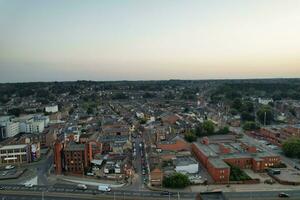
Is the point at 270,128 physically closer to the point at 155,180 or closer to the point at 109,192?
the point at 155,180

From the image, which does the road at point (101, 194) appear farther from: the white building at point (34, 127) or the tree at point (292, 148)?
the white building at point (34, 127)

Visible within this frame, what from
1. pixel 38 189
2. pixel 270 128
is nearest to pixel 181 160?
pixel 38 189

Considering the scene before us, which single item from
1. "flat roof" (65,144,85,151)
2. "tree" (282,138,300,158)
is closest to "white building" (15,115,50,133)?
"flat roof" (65,144,85,151)

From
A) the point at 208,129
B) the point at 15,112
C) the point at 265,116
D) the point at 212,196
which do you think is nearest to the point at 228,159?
the point at 212,196

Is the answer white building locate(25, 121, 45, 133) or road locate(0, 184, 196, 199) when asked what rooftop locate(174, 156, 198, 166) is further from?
white building locate(25, 121, 45, 133)

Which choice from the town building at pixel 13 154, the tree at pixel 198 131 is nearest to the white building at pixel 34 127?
the town building at pixel 13 154
